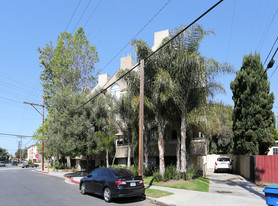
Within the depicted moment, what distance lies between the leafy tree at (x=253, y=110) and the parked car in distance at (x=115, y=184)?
450 inches

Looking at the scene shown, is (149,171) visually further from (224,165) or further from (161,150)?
(224,165)

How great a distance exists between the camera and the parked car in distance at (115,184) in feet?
32.6

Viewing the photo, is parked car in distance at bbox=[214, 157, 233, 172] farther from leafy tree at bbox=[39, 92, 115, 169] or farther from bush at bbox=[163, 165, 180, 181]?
leafy tree at bbox=[39, 92, 115, 169]

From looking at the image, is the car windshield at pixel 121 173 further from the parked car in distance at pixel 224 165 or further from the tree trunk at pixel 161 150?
the parked car in distance at pixel 224 165

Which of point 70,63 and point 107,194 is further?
point 70,63

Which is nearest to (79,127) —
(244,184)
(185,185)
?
(185,185)

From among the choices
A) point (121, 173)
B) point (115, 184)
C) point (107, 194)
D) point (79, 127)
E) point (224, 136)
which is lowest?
point (107, 194)

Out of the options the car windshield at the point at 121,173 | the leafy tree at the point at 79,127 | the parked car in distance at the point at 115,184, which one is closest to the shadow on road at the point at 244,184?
the parked car in distance at the point at 115,184

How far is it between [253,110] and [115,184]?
43.5ft

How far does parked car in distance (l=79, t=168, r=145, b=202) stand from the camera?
9.93 m

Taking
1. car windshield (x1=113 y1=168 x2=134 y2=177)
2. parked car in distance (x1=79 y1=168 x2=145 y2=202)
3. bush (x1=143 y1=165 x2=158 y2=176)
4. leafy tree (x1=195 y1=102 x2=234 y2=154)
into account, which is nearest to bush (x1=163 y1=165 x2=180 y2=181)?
bush (x1=143 y1=165 x2=158 y2=176)

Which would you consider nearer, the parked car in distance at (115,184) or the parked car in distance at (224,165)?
the parked car in distance at (115,184)

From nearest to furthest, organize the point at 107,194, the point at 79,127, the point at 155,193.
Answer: the point at 107,194 < the point at 155,193 < the point at 79,127

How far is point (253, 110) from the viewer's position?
60.3 ft
